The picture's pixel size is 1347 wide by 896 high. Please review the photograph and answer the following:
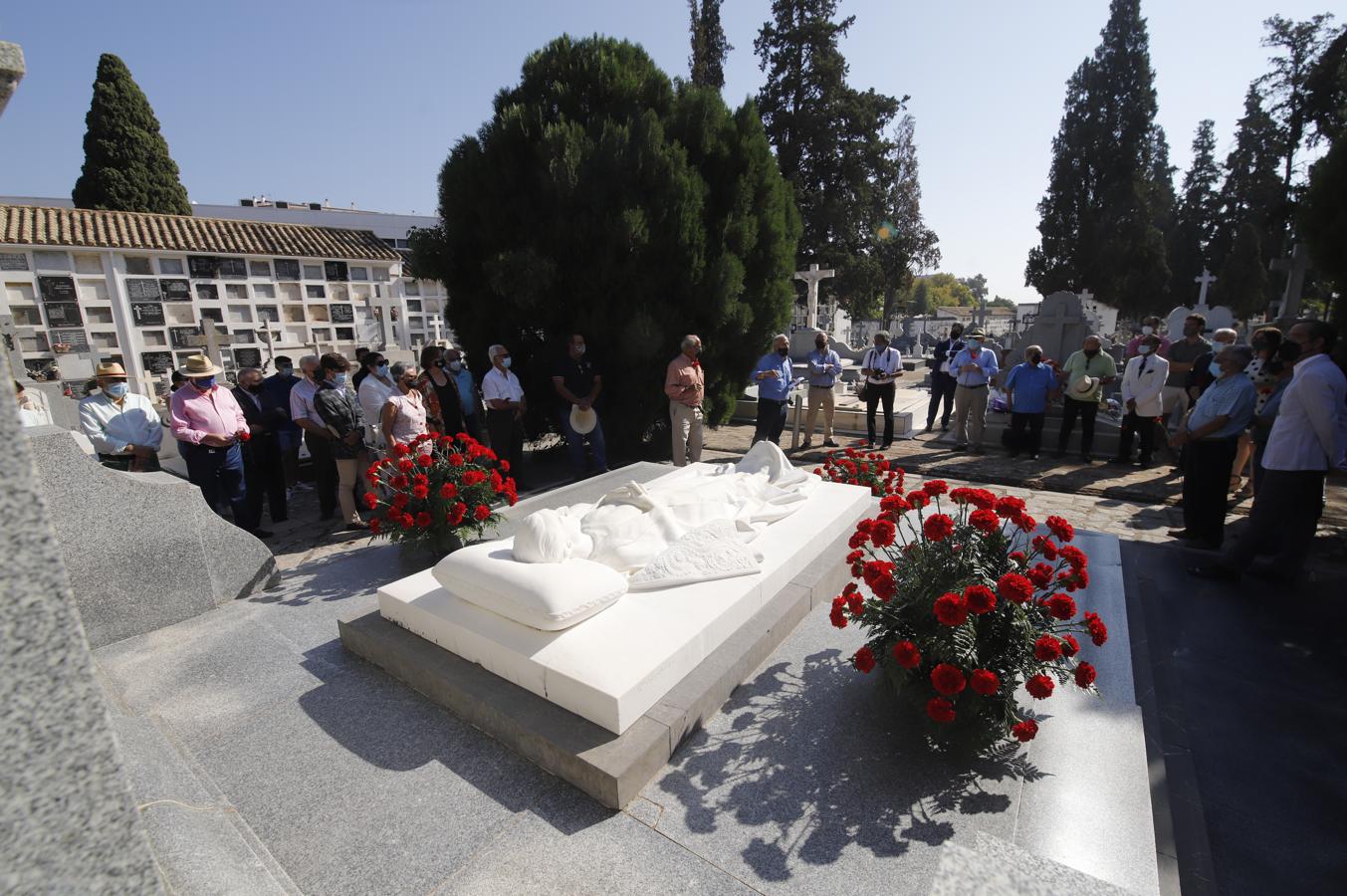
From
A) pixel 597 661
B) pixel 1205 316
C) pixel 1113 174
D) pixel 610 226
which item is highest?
pixel 1113 174

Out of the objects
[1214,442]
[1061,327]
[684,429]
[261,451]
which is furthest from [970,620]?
[1061,327]

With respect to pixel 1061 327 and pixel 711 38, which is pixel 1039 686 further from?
pixel 711 38

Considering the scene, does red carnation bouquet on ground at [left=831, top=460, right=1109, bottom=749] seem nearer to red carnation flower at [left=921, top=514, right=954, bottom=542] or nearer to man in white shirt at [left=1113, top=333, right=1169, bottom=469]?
red carnation flower at [left=921, top=514, right=954, bottom=542]

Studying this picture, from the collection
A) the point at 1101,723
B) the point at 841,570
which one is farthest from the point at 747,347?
the point at 1101,723

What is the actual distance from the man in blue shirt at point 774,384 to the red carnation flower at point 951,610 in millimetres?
5388

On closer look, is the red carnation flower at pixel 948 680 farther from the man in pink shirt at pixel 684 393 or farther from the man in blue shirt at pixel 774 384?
the man in blue shirt at pixel 774 384

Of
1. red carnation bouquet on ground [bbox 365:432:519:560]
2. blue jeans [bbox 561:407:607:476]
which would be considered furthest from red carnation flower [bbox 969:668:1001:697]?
blue jeans [bbox 561:407:607:476]

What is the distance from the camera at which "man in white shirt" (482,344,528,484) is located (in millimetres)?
6254

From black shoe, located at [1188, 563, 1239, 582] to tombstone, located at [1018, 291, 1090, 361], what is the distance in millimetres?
6075

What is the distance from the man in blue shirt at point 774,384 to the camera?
7.44 meters

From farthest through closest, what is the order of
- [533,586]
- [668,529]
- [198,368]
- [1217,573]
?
1. [198,368]
2. [1217,573]
3. [668,529]
4. [533,586]

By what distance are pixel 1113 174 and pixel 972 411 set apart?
25803 mm

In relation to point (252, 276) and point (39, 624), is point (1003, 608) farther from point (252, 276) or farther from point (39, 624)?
point (252, 276)

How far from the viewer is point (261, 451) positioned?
5.71m
